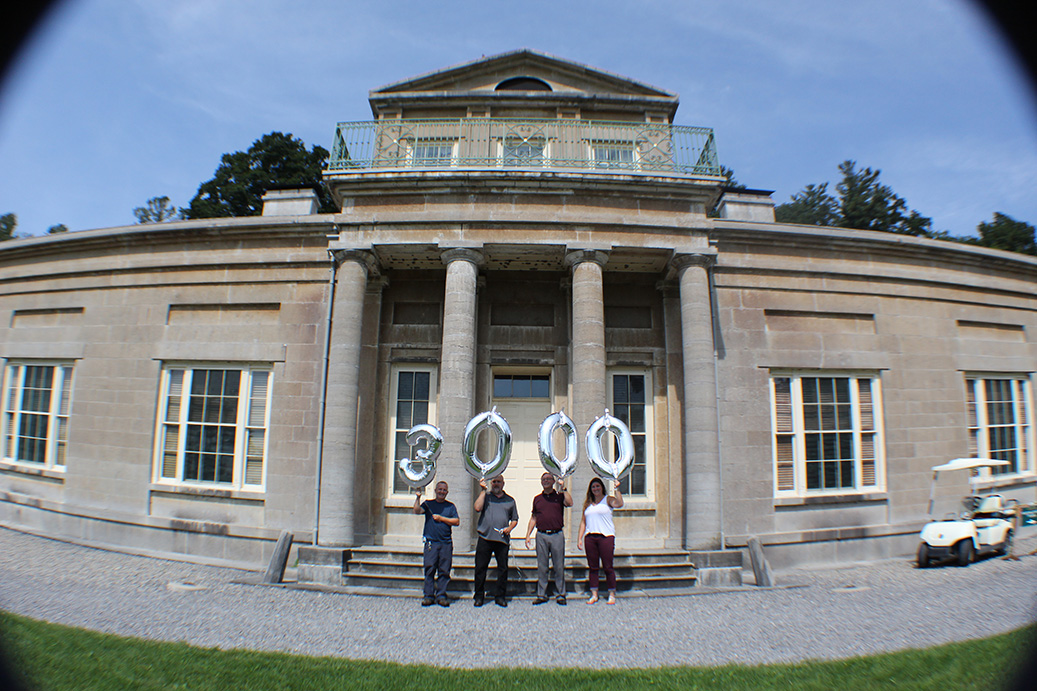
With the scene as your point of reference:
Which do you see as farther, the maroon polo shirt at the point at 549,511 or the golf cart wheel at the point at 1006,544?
the golf cart wheel at the point at 1006,544

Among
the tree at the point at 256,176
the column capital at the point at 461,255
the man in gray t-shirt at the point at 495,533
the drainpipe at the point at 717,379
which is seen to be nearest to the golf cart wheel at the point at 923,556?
the drainpipe at the point at 717,379

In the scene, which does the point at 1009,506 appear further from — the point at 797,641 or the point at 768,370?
the point at 797,641

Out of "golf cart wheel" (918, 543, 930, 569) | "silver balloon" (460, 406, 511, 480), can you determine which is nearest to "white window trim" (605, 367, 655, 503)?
"silver balloon" (460, 406, 511, 480)

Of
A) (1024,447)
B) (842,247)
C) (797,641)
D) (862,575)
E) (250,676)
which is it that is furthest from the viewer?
(1024,447)

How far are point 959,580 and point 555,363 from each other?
25.5ft

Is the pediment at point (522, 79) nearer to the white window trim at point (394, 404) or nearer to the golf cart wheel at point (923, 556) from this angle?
the white window trim at point (394, 404)

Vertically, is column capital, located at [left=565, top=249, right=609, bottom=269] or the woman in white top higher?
column capital, located at [left=565, top=249, right=609, bottom=269]

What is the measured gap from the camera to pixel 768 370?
34.3 feet

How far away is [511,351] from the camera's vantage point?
10648 millimetres

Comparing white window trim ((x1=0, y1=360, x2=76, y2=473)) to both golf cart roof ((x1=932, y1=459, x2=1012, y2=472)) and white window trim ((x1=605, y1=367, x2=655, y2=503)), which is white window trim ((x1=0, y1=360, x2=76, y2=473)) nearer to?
white window trim ((x1=605, y1=367, x2=655, y2=503))

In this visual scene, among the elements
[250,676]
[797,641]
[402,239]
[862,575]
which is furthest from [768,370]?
[250,676]

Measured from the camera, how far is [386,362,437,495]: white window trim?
10.3 meters

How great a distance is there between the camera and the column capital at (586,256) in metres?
9.35

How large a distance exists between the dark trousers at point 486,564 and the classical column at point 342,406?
8.81 feet
